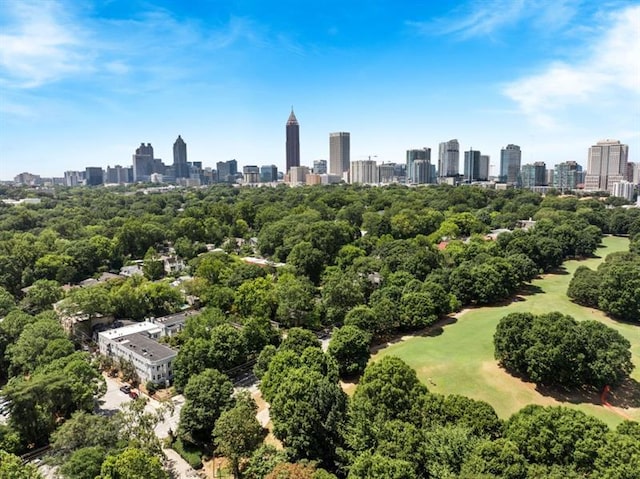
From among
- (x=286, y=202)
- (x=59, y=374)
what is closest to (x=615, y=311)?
(x=59, y=374)

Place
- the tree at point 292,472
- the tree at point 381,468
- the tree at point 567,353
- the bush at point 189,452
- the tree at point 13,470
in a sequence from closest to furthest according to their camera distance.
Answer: the tree at point 381,468 < the tree at point 13,470 < the tree at point 292,472 < the bush at point 189,452 < the tree at point 567,353

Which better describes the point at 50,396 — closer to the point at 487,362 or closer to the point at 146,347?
the point at 146,347

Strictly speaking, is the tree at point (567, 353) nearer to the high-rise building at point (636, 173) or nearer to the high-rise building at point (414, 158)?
the high-rise building at point (414, 158)

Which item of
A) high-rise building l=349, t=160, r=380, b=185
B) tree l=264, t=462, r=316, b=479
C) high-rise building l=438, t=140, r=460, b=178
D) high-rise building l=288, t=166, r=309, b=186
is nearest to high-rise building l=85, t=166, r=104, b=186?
high-rise building l=288, t=166, r=309, b=186

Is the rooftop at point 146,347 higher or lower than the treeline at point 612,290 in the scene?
lower

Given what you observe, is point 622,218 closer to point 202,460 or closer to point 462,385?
point 462,385

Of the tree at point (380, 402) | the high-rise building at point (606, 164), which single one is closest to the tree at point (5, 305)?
the tree at point (380, 402)
